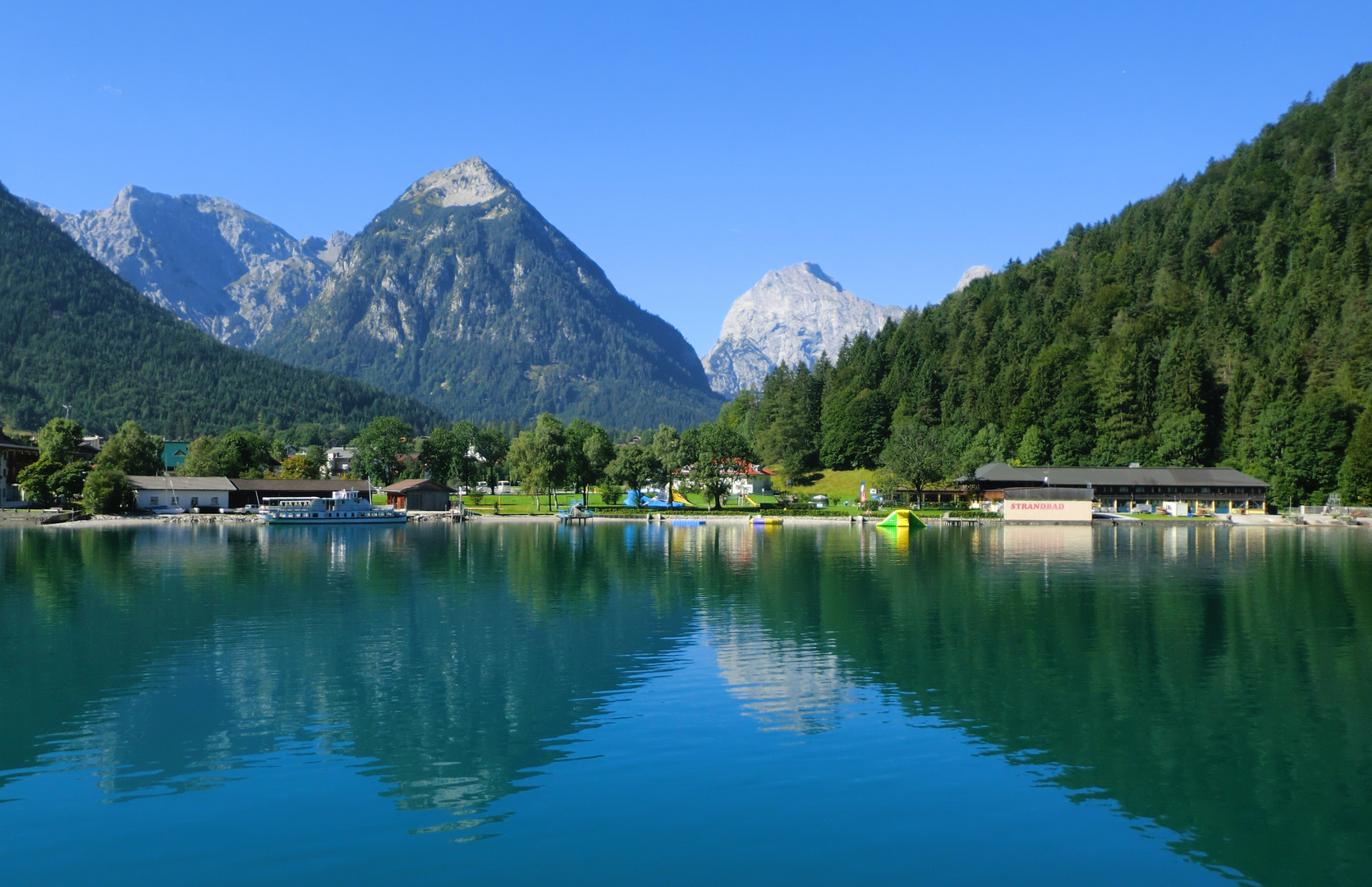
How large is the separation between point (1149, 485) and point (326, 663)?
114 meters

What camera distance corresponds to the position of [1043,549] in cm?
6781

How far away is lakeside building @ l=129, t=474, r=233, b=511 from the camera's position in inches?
4535

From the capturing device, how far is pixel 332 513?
109312 millimetres

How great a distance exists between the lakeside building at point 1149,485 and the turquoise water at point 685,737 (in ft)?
254

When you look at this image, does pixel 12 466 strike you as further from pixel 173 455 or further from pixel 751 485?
pixel 751 485

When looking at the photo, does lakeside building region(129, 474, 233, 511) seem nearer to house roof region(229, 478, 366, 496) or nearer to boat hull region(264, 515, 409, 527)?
house roof region(229, 478, 366, 496)

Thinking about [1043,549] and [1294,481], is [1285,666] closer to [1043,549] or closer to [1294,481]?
[1043,549]

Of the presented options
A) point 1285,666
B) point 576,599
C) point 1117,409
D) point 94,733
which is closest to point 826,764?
point 94,733

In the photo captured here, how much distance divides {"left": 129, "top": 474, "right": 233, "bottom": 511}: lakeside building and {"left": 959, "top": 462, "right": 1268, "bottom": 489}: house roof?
10320 cm

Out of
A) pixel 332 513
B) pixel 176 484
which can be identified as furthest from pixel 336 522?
pixel 176 484

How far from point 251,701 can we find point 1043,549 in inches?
2354

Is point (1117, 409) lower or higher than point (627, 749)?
higher

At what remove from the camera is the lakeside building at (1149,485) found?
112 m

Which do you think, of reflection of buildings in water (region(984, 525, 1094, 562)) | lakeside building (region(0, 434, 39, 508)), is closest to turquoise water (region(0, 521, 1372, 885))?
reflection of buildings in water (region(984, 525, 1094, 562))
